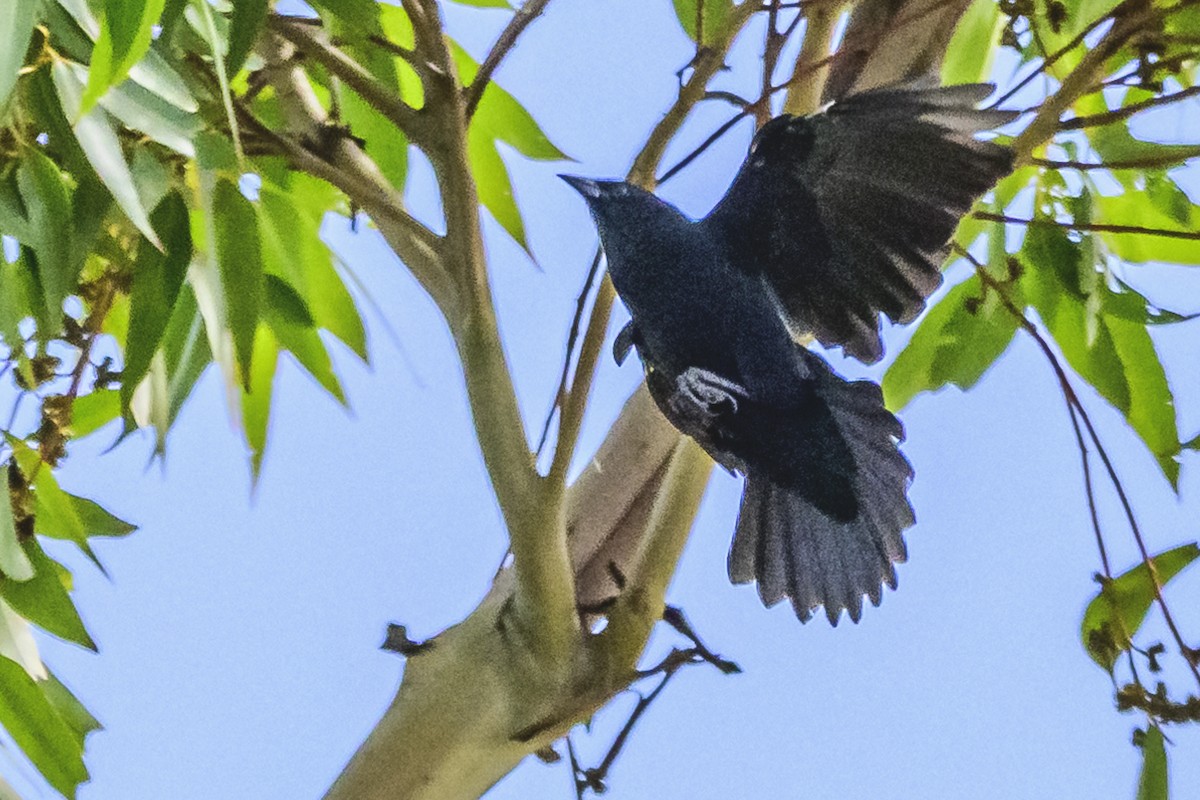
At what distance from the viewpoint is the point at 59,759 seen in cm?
65

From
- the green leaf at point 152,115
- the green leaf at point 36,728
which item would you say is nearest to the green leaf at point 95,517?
the green leaf at point 36,728

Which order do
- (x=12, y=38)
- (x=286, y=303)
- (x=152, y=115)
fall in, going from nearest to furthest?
(x=12, y=38)
(x=152, y=115)
(x=286, y=303)

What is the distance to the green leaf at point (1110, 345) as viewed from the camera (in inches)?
29.6

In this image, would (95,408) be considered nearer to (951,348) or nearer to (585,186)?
(585,186)

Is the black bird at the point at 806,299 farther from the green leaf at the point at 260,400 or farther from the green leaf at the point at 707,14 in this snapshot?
the green leaf at the point at 260,400

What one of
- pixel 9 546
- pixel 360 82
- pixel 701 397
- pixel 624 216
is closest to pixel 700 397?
pixel 701 397

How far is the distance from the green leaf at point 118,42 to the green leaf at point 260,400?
38 centimetres

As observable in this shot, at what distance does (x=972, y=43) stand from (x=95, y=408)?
57 cm

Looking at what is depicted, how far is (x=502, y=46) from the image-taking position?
25.5 inches

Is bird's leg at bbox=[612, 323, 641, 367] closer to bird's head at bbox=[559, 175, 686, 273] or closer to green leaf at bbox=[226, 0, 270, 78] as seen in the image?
bird's head at bbox=[559, 175, 686, 273]

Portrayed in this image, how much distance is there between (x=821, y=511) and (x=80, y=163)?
0.43m

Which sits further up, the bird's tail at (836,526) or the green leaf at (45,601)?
the bird's tail at (836,526)

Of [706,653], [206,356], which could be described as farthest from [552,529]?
[206,356]

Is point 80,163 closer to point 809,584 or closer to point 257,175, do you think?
point 257,175
